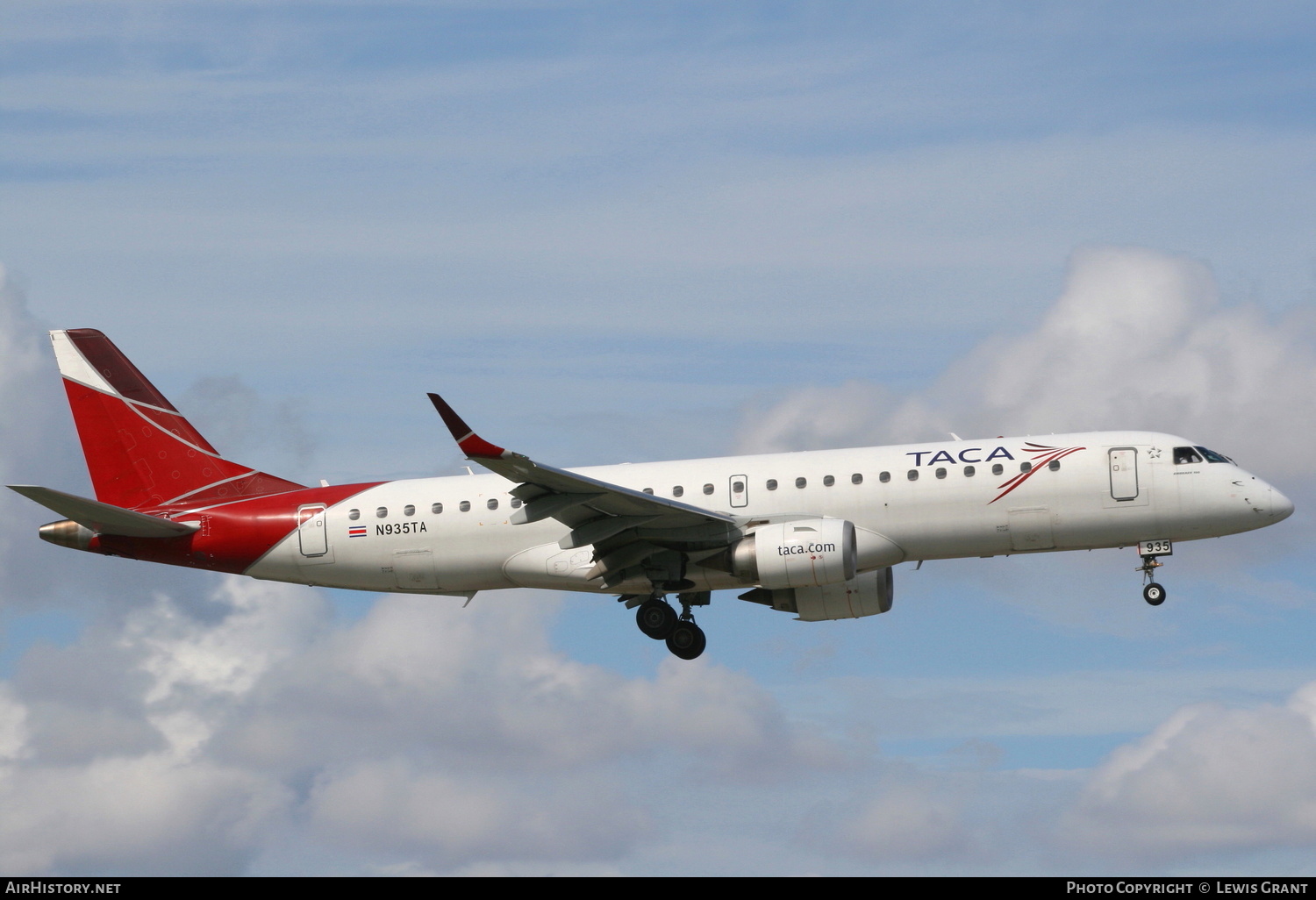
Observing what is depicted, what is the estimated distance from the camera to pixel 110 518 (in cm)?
3994

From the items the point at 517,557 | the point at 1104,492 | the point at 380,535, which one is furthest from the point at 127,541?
the point at 1104,492

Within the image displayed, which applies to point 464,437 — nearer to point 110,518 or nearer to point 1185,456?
point 110,518

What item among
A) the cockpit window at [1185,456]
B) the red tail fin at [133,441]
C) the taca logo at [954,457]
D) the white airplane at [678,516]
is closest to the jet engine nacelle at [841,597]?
the white airplane at [678,516]

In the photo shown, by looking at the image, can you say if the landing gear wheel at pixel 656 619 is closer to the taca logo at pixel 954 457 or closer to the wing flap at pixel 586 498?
the wing flap at pixel 586 498

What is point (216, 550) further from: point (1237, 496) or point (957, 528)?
point (1237, 496)

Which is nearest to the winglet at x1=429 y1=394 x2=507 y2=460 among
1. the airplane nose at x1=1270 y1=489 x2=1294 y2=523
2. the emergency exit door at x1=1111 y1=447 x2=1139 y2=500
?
the emergency exit door at x1=1111 y1=447 x2=1139 y2=500

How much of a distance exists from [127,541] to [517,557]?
10.7 m

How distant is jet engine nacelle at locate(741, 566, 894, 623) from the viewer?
41500 millimetres

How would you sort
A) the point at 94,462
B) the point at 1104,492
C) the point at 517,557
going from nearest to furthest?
the point at 1104,492 → the point at 517,557 → the point at 94,462

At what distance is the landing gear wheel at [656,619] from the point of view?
130ft

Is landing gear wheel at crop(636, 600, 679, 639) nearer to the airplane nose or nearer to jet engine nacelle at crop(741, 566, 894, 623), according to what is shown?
jet engine nacelle at crop(741, 566, 894, 623)

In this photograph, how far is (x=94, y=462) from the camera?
143 feet

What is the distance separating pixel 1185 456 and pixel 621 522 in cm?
1364

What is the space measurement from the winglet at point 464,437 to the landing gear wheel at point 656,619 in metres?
8.37
